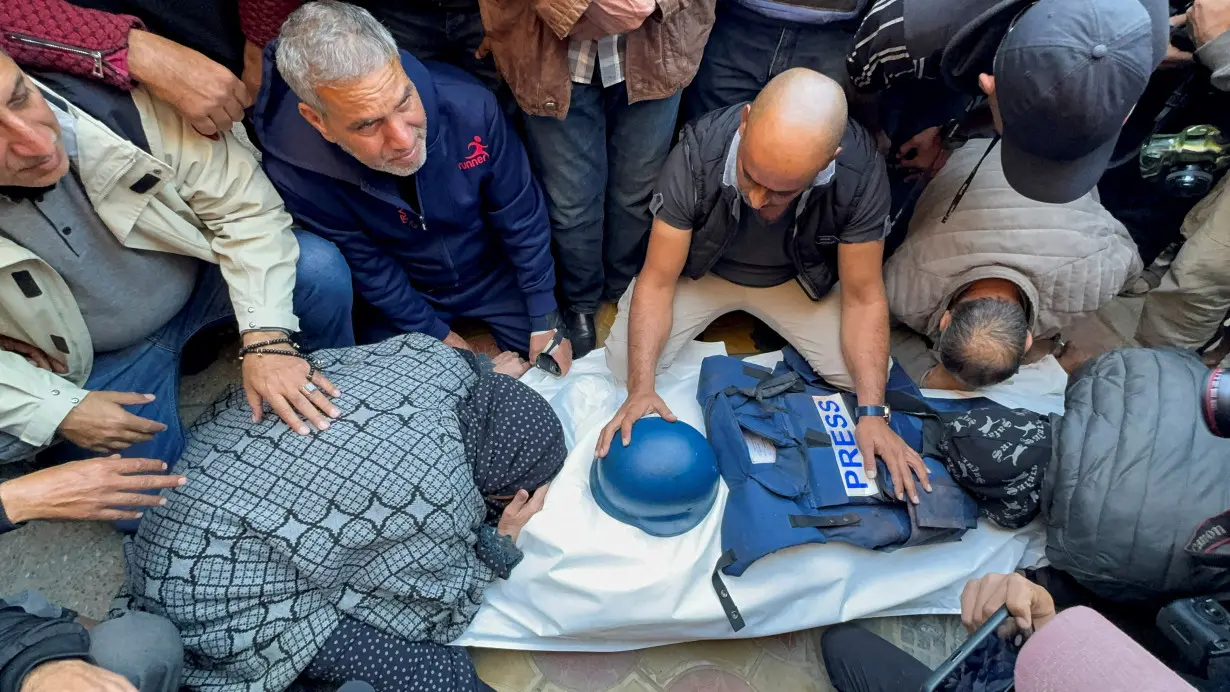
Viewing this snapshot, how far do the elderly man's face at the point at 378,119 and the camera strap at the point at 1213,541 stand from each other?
2.14 m

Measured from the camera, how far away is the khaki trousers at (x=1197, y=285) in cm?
227

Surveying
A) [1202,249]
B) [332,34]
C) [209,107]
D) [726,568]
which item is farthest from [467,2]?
[1202,249]

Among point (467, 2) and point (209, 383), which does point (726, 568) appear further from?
point (209, 383)

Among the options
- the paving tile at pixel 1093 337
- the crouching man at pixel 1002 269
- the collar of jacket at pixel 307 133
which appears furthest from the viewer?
the paving tile at pixel 1093 337

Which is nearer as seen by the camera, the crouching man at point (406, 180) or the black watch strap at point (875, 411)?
the crouching man at point (406, 180)

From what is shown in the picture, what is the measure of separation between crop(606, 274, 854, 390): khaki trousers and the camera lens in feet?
3.90

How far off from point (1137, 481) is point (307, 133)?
2.44 meters

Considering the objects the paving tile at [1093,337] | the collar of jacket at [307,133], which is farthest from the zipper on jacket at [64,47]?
the paving tile at [1093,337]

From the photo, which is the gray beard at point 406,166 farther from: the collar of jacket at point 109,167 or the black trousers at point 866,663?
the black trousers at point 866,663

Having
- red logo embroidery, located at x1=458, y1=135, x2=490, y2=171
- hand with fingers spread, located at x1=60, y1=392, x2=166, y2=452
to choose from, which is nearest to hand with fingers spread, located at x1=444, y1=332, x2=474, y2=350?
red logo embroidery, located at x1=458, y1=135, x2=490, y2=171

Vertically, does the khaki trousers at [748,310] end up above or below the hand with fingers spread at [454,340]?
above

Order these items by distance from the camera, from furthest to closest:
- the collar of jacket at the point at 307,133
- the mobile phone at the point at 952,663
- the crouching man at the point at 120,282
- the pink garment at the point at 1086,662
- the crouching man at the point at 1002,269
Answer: the crouching man at the point at 1002,269
the collar of jacket at the point at 307,133
the crouching man at the point at 120,282
the mobile phone at the point at 952,663
the pink garment at the point at 1086,662

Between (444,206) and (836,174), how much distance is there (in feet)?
4.01

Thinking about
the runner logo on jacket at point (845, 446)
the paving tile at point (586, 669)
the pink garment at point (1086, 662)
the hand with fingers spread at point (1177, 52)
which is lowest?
the paving tile at point (586, 669)
